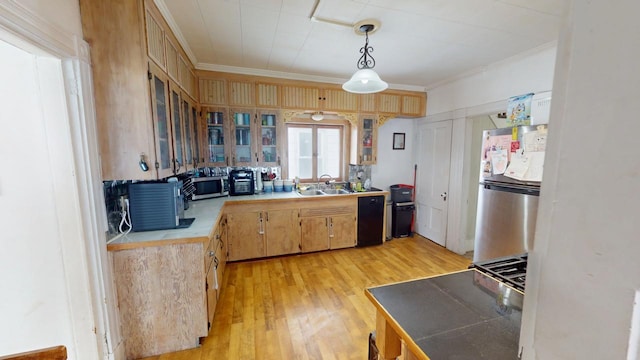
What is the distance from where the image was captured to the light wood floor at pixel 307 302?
186 cm

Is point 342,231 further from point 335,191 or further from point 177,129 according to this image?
point 177,129

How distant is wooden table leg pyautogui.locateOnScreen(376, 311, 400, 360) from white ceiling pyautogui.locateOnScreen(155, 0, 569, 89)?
6.73 feet

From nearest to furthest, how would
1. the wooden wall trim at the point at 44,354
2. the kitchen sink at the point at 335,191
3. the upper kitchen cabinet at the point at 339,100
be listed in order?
the wooden wall trim at the point at 44,354 → the upper kitchen cabinet at the point at 339,100 → the kitchen sink at the point at 335,191

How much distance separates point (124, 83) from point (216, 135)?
5.50ft

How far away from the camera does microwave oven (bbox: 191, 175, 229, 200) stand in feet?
10.2

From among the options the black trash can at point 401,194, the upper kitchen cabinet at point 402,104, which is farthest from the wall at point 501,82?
the black trash can at point 401,194

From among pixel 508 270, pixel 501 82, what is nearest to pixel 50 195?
pixel 508 270

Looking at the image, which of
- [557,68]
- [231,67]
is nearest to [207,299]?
[557,68]

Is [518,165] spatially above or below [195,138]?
below

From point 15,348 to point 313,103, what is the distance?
3402 mm

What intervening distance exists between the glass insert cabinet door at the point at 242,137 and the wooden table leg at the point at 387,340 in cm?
279

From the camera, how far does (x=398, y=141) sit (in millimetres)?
4418

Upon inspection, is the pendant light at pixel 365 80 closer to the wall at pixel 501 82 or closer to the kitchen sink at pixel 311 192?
the wall at pixel 501 82

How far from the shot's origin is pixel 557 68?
0.29 meters
